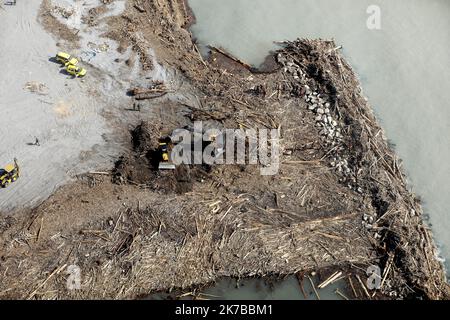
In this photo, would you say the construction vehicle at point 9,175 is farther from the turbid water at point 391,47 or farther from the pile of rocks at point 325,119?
the pile of rocks at point 325,119

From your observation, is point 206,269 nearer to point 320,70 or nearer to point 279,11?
point 320,70

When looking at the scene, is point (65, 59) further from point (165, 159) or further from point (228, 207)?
point (228, 207)

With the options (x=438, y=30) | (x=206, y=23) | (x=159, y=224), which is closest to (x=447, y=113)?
(x=438, y=30)

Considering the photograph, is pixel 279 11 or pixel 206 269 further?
pixel 279 11

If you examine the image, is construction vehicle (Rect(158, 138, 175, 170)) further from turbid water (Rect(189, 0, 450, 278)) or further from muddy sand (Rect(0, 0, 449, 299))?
turbid water (Rect(189, 0, 450, 278))

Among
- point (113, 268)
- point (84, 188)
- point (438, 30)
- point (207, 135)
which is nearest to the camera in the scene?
point (113, 268)

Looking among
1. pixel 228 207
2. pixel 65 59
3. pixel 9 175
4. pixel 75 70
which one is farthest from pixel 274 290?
pixel 65 59
